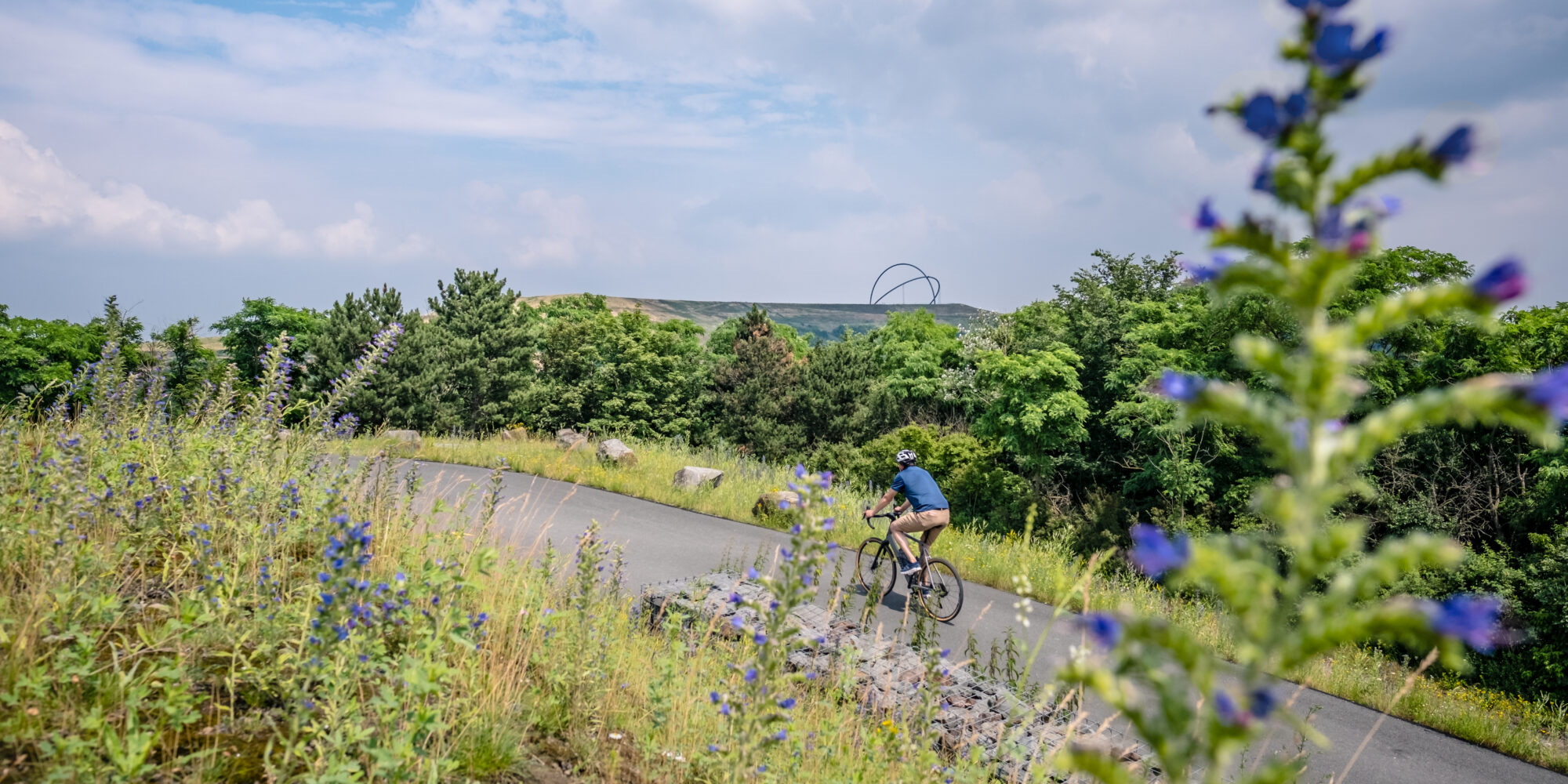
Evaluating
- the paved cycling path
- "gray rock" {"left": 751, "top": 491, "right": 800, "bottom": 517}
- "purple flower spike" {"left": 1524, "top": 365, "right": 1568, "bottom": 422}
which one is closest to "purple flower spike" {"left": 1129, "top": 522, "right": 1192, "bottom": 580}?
"purple flower spike" {"left": 1524, "top": 365, "right": 1568, "bottom": 422}

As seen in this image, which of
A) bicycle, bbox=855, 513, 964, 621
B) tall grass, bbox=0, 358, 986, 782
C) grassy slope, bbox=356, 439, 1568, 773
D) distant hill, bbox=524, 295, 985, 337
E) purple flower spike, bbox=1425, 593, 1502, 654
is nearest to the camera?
purple flower spike, bbox=1425, 593, 1502, 654

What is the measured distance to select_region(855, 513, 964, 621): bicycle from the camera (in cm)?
984

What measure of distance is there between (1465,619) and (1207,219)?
73 centimetres

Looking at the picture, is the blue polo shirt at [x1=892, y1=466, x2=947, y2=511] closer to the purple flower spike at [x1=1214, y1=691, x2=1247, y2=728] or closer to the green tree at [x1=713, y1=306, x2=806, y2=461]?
the purple flower spike at [x1=1214, y1=691, x2=1247, y2=728]

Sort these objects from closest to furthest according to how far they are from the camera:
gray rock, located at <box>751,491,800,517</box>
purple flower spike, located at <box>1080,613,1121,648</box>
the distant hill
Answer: purple flower spike, located at <box>1080,613,1121,648</box> < gray rock, located at <box>751,491,800,517</box> < the distant hill

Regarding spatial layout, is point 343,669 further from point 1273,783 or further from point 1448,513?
point 1448,513

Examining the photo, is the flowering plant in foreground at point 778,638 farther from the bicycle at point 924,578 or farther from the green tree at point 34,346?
the green tree at point 34,346

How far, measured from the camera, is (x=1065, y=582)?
473 cm

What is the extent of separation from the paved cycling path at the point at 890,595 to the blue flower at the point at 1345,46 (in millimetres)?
4796

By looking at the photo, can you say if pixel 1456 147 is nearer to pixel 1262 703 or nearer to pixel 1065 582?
pixel 1262 703

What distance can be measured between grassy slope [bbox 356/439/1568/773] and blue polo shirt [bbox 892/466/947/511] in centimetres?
131

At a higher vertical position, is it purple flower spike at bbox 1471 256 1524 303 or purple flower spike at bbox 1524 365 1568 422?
purple flower spike at bbox 1471 256 1524 303

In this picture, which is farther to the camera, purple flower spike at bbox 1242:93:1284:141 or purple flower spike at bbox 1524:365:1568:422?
purple flower spike at bbox 1242:93:1284:141

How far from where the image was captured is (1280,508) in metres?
1.21
